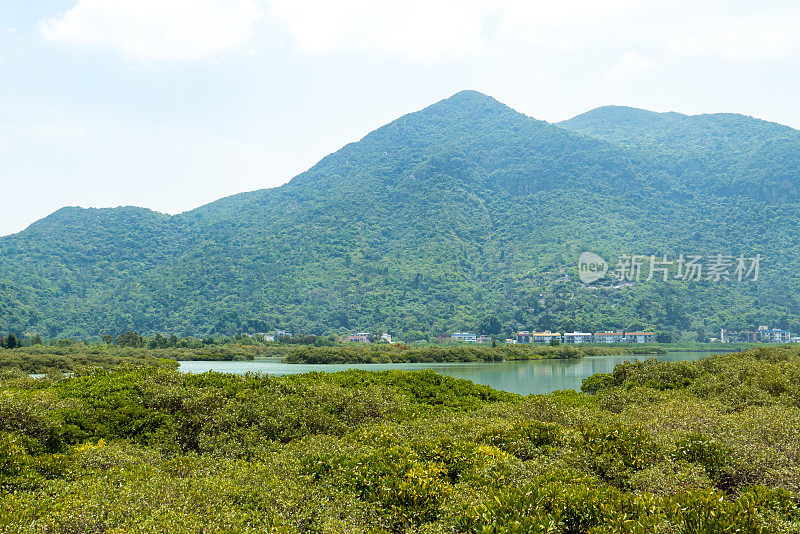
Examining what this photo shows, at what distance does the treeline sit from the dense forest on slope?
55551 mm

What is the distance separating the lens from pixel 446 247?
6171 inches

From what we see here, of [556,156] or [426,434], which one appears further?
[556,156]

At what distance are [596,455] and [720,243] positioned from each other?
158318mm

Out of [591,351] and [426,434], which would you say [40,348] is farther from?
[591,351]

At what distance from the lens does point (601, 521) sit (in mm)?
6578

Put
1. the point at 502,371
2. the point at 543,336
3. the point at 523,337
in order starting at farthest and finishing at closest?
1. the point at 523,337
2. the point at 543,336
3. the point at 502,371

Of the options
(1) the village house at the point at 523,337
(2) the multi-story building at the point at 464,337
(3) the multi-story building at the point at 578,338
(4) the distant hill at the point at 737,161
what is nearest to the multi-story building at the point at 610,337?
(3) the multi-story building at the point at 578,338

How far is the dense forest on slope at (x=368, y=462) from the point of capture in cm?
665

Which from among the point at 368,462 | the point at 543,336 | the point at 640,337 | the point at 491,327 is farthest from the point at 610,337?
the point at 368,462

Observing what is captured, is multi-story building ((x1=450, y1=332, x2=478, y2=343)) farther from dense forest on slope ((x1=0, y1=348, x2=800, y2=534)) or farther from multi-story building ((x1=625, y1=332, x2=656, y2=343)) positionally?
dense forest on slope ((x1=0, y1=348, x2=800, y2=534))

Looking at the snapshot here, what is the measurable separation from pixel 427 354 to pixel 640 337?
55.6m

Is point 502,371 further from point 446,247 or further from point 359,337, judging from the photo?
point 446,247

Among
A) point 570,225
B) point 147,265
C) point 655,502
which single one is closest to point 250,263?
point 147,265

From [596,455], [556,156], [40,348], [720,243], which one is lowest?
[40,348]
